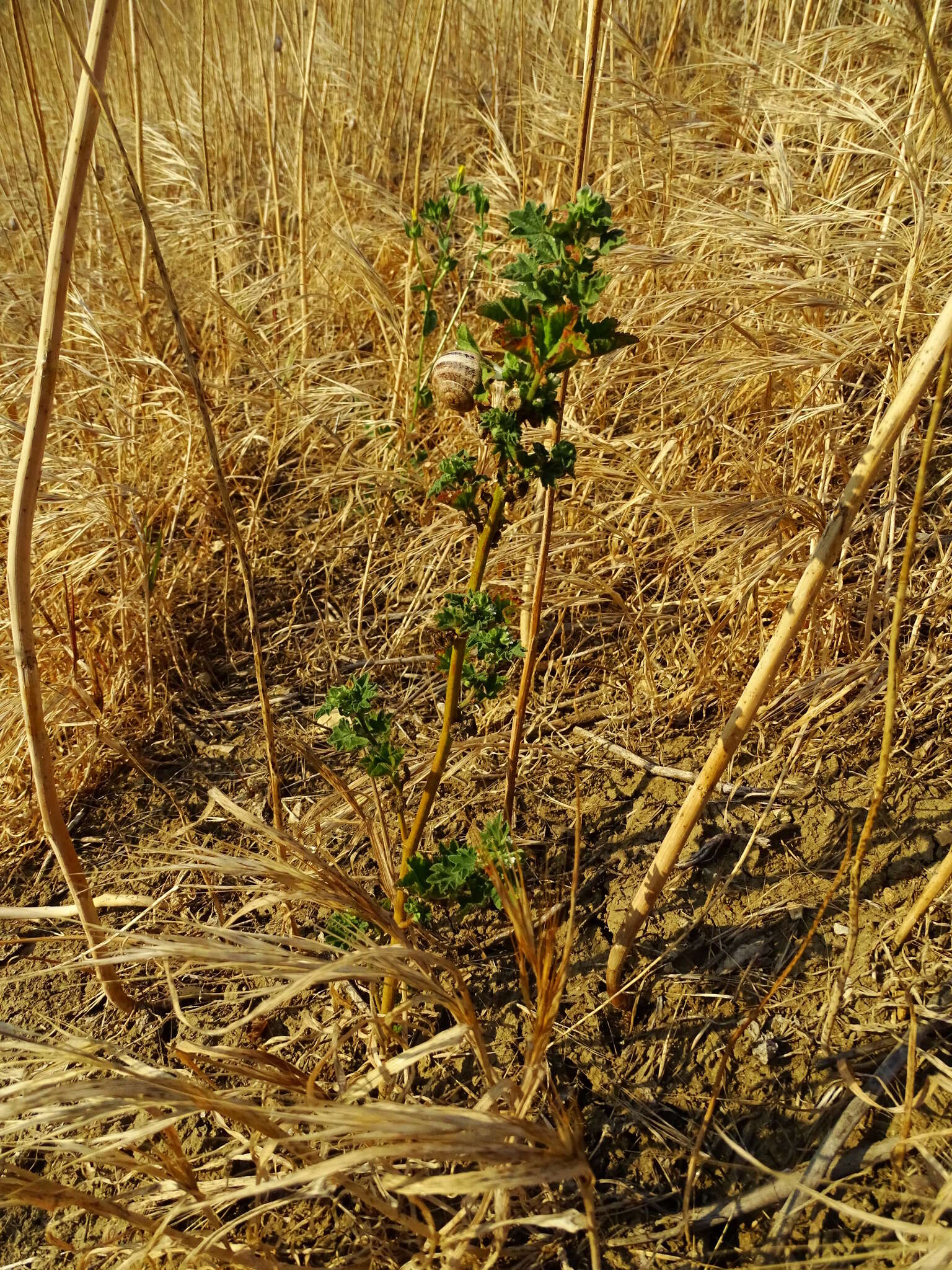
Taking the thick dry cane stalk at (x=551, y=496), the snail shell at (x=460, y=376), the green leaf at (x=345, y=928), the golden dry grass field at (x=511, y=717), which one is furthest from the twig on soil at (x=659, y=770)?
the snail shell at (x=460, y=376)

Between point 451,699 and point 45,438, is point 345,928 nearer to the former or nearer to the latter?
point 451,699

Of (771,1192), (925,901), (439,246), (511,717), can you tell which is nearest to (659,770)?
(511,717)

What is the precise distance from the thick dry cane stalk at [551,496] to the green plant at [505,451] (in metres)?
0.05

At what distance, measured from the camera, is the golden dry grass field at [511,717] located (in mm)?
990

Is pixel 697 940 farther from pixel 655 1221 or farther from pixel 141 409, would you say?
pixel 141 409

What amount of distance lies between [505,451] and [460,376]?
0.45ft

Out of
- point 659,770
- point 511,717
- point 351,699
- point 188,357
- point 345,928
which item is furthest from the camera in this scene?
point 511,717

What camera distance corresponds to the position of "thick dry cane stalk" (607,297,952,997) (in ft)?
2.80

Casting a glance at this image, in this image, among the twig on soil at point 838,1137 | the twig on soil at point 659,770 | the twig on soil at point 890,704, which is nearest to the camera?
the twig on soil at point 890,704

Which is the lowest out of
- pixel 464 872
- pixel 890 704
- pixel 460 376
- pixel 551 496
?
pixel 464 872

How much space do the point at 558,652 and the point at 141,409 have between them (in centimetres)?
126

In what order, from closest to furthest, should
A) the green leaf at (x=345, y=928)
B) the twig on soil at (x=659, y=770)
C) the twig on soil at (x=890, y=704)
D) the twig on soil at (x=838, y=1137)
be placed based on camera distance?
1. the twig on soil at (x=890, y=704)
2. the twig on soil at (x=838, y=1137)
3. the green leaf at (x=345, y=928)
4. the twig on soil at (x=659, y=770)

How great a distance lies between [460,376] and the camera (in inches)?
40.4

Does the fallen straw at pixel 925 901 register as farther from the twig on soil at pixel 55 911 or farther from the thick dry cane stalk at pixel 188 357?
the twig on soil at pixel 55 911
